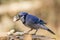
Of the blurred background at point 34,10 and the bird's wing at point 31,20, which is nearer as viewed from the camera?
the bird's wing at point 31,20

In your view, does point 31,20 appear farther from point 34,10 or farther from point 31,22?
point 34,10

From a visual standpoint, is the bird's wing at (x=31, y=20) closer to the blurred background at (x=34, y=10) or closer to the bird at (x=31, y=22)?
the bird at (x=31, y=22)

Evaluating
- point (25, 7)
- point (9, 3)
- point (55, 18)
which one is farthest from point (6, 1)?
point (55, 18)

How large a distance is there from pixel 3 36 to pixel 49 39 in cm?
43

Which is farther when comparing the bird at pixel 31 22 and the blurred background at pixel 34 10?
the blurred background at pixel 34 10

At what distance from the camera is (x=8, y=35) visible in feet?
11.0

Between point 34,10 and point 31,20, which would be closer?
point 31,20

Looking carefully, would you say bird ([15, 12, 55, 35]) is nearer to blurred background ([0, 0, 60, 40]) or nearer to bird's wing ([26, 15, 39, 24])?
bird's wing ([26, 15, 39, 24])

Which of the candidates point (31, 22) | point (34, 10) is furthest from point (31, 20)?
point (34, 10)

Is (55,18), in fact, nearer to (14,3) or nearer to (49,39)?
(14,3)

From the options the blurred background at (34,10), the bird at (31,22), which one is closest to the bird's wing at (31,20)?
the bird at (31,22)

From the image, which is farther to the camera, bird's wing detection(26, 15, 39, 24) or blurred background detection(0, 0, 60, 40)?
blurred background detection(0, 0, 60, 40)

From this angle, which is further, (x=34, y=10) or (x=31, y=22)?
(x=34, y=10)

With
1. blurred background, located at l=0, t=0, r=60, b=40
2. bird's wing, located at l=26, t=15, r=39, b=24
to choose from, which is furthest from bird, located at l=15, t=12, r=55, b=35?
blurred background, located at l=0, t=0, r=60, b=40
